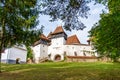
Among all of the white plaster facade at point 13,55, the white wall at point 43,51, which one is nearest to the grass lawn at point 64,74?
the white plaster facade at point 13,55

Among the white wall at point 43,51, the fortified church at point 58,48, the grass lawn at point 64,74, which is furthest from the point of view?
the white wall at point 43,51

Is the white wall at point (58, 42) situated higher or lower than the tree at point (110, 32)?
higher

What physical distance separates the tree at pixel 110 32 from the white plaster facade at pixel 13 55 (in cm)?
5325

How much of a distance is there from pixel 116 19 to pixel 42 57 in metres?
73.6

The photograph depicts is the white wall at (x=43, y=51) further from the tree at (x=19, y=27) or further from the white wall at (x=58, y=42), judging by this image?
the tree at (x=19, y=27)

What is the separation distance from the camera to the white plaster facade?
68.4m

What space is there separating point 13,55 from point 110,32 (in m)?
56.1

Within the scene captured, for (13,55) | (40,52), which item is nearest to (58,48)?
(40,52)

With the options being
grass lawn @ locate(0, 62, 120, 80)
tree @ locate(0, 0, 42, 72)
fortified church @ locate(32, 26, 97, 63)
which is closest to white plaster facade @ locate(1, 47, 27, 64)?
fortified church @ locate(32, 26, 97, 63)

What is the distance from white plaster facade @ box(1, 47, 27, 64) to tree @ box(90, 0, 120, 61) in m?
53.2

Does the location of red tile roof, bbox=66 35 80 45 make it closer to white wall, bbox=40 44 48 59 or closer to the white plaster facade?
white wall, bbox=40 44 48 59

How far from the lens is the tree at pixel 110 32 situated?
1575cm

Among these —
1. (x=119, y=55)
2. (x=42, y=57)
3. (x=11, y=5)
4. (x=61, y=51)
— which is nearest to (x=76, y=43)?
(x=61, y=51)

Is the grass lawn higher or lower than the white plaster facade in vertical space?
lower
